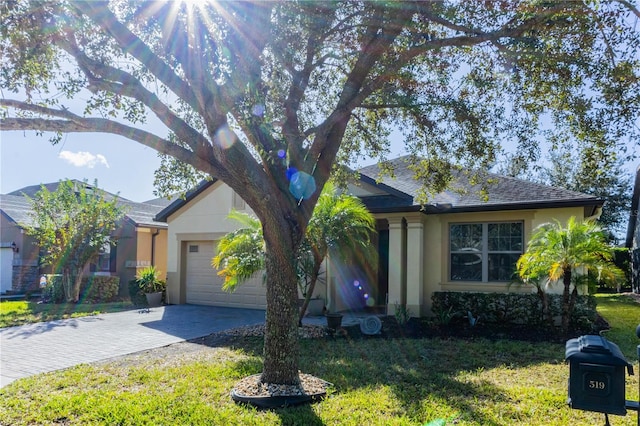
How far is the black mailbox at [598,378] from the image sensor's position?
11.7ft

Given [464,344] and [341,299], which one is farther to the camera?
[341,299]

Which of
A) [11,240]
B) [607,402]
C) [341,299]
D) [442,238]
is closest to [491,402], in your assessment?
[607,402]

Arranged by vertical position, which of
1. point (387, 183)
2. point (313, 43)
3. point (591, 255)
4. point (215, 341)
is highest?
point (313, 43)

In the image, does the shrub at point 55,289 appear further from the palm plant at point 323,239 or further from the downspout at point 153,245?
the palm plant at point 323,239

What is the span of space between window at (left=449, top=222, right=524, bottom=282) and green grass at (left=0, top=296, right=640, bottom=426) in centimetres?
357

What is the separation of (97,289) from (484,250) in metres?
14.1

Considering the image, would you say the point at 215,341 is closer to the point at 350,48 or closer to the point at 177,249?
the point at 350,48

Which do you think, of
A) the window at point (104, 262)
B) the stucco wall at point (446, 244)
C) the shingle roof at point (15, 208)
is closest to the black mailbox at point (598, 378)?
the stucco wall at point (446, 244)

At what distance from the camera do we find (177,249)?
16.4 meters

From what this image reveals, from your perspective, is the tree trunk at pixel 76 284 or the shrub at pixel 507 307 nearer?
the shrub at pixel 507 307

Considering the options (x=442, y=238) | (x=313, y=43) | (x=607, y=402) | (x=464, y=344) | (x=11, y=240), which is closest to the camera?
(x=607, y=402)

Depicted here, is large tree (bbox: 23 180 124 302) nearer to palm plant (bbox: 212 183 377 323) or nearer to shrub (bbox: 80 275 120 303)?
shrub (bbox: 80 275 120 303)

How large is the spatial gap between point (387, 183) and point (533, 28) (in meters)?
7.48

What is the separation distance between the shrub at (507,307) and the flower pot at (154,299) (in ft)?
32.0
